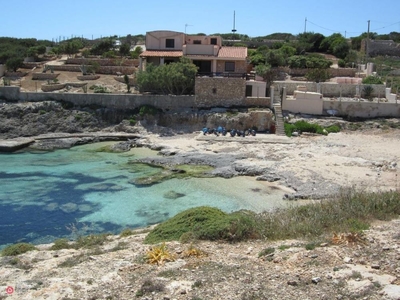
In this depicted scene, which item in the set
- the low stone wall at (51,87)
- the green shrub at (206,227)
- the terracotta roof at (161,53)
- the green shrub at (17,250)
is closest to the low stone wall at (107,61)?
the terracotta roof at (161,53)

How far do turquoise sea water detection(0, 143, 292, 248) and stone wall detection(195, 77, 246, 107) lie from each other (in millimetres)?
12907

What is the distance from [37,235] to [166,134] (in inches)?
883

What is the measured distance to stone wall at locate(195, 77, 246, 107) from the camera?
46.9 m

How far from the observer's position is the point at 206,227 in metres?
17.9

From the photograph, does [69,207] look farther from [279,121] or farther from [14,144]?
[279,121]

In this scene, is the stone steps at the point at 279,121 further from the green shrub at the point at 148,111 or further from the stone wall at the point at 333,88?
the green shrub at the point at 148,111

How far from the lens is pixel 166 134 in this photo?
44156 millimetres

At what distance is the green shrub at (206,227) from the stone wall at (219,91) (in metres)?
28.4

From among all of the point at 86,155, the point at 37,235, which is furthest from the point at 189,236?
the point at 86,155

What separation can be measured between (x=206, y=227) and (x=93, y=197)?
513 inches

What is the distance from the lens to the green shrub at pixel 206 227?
57.1 feet

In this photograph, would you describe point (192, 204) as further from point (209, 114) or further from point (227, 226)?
point (209, 114)

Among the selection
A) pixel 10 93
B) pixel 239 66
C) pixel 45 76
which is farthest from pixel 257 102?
pixel 45 76

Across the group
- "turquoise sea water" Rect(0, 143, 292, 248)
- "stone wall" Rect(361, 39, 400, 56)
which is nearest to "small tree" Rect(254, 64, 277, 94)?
"turquoise sea water" Rect(0, 143, 292, 248)
